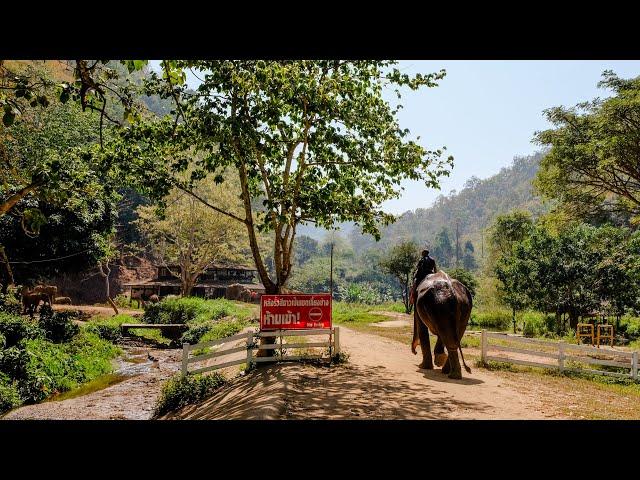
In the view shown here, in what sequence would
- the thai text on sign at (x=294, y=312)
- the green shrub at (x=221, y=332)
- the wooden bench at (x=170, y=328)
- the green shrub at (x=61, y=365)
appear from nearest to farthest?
the thai text on sign at (x=294, y=312) < the green shrub at (x=61, y=365) < the green shrub at (x=221, y=332) < the wooden bench at (x=170, y=328)

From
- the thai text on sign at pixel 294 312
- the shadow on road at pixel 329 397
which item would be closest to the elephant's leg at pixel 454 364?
the shadow on road at pixel 329 397

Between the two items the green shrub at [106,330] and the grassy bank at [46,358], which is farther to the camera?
the green shrub at [106,330]

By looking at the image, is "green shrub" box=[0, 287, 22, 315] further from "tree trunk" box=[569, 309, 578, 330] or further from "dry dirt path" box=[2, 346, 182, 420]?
"tree trunk" box=[569, 309, 578, 330]

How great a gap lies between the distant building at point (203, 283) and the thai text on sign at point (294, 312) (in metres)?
36.5

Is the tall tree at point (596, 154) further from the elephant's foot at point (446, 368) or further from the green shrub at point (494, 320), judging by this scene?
the green shrub at point (494, 320)

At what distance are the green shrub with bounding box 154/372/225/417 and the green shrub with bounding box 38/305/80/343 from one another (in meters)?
9.54

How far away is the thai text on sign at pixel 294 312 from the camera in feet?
37.6

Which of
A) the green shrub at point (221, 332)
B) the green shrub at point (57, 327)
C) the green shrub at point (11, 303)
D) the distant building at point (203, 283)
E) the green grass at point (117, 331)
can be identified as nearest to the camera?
the green shrub at point (57, 327)

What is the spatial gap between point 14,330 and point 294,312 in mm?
11316

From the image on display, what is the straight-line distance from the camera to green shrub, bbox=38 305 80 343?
1817 centimetres
